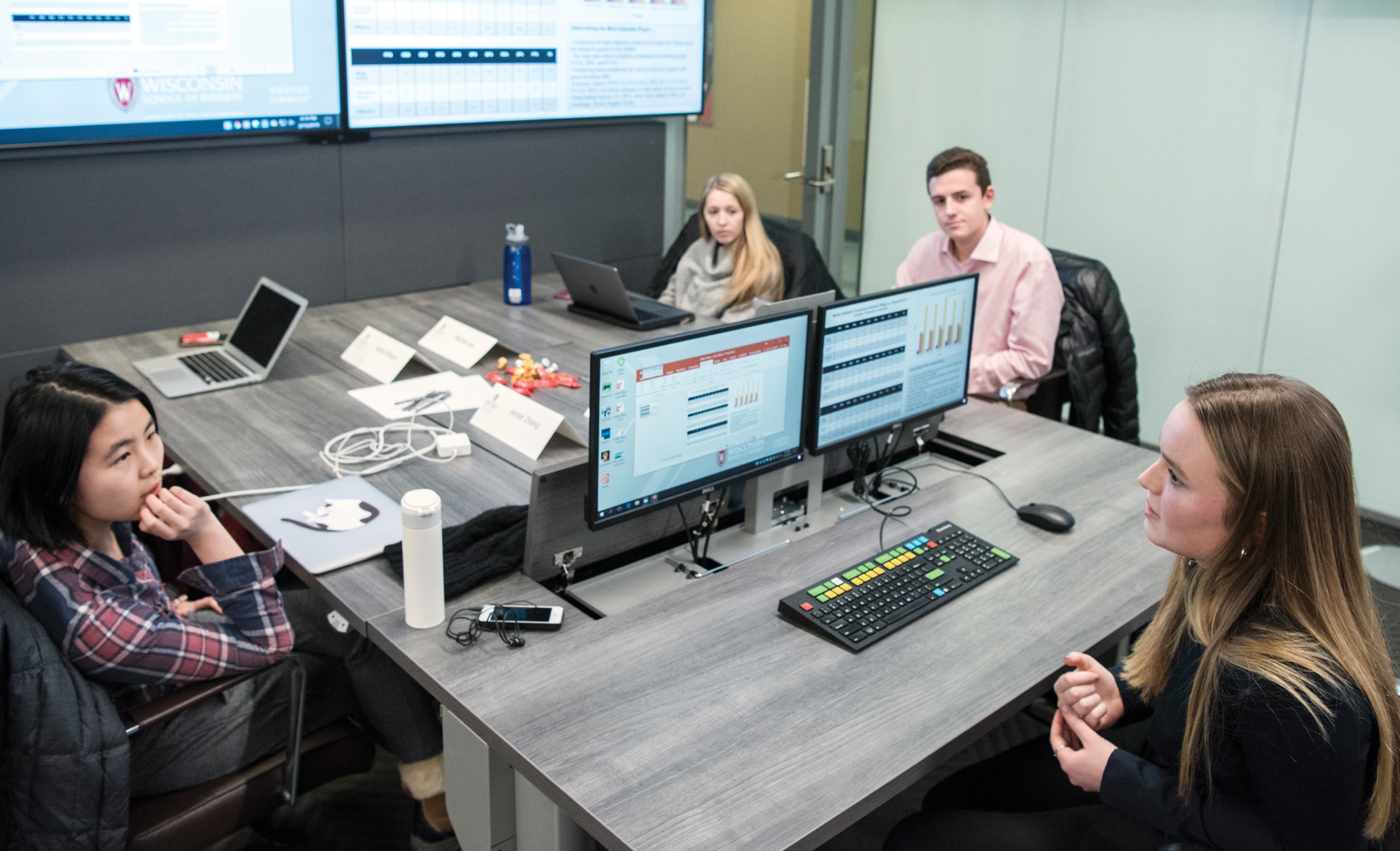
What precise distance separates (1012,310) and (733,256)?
3.47ft

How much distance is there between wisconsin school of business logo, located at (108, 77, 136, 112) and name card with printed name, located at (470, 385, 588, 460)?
1.52m

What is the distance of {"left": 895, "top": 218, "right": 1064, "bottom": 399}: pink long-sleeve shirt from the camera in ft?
10.8

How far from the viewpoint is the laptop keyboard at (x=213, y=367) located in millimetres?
3033

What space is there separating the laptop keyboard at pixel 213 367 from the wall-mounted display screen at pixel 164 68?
2.23 ft

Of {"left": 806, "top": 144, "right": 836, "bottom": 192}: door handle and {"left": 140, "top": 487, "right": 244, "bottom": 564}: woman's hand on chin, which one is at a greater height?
{"left": 806, "top": 144, "right": 836, "bottom": 192}: door handle

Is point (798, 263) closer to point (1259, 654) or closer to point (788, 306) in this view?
point (788, 306)

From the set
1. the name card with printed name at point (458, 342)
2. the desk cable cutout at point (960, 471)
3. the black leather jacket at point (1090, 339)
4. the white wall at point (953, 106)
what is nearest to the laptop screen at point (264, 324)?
the name card with printed name at point (458, 342)

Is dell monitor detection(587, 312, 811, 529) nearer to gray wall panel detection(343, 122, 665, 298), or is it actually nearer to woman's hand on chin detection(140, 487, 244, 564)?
woman's hand on chin detection(140, 487, 244, 564)

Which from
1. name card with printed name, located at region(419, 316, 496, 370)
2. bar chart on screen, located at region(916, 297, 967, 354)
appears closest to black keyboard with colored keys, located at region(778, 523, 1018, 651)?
bar chart on screen, located at region(916, 297, 967, 354)

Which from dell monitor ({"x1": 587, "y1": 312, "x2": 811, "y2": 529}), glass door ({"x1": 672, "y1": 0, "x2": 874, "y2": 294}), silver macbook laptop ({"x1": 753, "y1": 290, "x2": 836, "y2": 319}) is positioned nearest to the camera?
dell monitor ({"x1": 587, "y1": 312, "x2": 811, "y2": 529})

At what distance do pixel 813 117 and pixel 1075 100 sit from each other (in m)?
1.16

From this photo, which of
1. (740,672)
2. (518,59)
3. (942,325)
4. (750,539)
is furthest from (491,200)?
(740,672)

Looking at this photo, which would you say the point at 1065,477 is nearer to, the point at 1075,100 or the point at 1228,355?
the point at 1228,355

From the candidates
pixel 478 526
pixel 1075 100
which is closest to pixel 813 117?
pixel 1075 100
